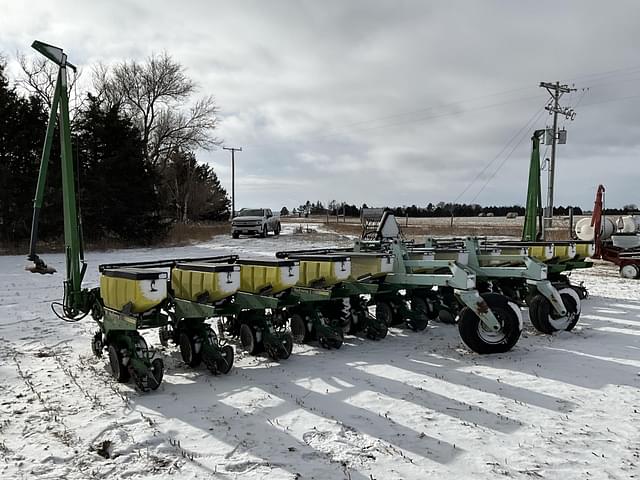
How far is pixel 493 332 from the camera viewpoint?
22.2 ft

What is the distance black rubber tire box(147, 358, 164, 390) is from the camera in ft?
17.1

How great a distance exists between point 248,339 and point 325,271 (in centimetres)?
136

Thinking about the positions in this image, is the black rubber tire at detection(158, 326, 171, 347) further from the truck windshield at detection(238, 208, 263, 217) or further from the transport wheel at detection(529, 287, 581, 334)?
the truck windshield at detection(238, 208, 263, 217)

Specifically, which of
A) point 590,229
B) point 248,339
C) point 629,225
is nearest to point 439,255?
point 248,339

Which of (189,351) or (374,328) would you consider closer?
(189,351)

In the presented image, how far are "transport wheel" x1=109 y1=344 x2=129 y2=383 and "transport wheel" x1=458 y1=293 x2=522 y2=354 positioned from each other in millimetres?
4008

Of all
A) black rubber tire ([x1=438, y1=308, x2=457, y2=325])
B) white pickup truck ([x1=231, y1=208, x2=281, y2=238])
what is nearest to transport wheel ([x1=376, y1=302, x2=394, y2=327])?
black rubber tire ([x1=438, y1=308, x2=457, y2=325])

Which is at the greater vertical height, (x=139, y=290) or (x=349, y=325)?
(x=139, y=290)

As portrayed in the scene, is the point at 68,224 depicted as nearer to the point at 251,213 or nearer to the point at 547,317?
the point at 547,317

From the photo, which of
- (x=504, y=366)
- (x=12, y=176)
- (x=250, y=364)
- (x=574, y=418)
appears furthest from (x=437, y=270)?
(x=12, y=176)

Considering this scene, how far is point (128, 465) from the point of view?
373cm

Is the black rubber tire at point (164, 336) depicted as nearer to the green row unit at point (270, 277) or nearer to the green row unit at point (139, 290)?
the green row unit at point (270, 277)

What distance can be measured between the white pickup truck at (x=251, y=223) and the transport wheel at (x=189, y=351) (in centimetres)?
2563

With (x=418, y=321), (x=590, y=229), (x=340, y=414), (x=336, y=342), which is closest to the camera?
(x=340, y=414)
